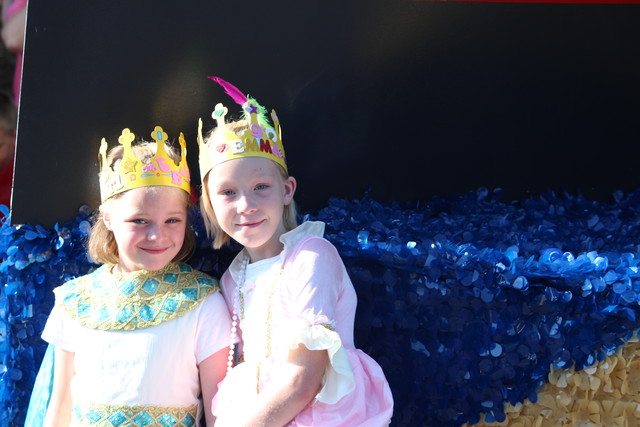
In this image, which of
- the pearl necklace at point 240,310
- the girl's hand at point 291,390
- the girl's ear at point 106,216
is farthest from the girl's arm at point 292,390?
the girl's ear at point 106,216

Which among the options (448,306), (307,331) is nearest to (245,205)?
Answer: (307,331)

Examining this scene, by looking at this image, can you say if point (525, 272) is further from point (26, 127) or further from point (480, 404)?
point (26, 127)

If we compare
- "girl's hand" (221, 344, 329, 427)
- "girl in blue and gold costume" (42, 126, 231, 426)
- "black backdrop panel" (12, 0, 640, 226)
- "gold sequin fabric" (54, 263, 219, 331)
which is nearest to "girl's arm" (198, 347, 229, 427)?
"girl in blue and gold costume" (42, 126, 231, 426)

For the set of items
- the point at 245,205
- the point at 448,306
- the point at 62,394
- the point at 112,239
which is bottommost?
the point at 62,394

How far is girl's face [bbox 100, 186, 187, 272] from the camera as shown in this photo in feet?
7.66

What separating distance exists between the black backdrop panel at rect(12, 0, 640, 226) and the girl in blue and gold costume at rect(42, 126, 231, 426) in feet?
1.64

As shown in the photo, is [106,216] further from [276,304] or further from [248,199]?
[276,304]

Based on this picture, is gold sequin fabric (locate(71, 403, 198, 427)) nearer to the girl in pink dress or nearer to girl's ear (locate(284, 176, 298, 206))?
the girl in pink dress

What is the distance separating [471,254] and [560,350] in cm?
37

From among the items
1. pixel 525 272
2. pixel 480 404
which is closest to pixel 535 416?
pixel 480 404

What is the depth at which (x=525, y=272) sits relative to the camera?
2.31 m

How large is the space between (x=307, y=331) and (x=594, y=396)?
908mm

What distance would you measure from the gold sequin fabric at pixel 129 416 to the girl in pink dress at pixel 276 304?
0.12m

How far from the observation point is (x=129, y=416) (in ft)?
7.43
